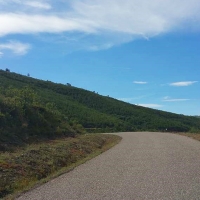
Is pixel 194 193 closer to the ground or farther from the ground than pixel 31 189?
farther from the ground

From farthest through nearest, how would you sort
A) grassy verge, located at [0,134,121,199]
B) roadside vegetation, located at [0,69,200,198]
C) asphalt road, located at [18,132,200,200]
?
roadside vegetation, located at [0,69,200,198]
grassy verge, located at [0,134,121,199]
asphalt road, located at [18,132,200,200]

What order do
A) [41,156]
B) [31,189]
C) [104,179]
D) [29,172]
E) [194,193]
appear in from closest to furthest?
[194,193], [31,189], [104,179], [29,172], [41,156]

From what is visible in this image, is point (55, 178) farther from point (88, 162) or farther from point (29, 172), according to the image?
point (88, 162)

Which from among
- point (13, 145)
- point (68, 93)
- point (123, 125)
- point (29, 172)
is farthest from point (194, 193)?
point (68, 93)

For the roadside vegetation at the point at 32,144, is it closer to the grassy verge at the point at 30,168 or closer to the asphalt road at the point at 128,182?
the grassy verge at the point at 30,168

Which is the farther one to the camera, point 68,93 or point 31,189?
point 68,93

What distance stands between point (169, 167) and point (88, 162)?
4005 millimetres

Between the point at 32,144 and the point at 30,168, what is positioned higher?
the point at 32,144

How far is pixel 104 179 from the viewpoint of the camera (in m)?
12.1

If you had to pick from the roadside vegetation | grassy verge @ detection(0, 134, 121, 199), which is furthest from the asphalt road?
the roadside vegetation

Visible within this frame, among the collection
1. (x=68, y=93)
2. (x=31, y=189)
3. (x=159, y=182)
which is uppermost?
(x=68, y=93)

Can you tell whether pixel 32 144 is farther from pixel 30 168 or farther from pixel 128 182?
pixel 128 182

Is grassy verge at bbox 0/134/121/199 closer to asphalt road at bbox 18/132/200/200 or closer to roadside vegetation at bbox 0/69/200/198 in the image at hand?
roadside vegetation at bbox 0/69/200/198

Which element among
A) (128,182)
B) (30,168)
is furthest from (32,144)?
(128,182)
